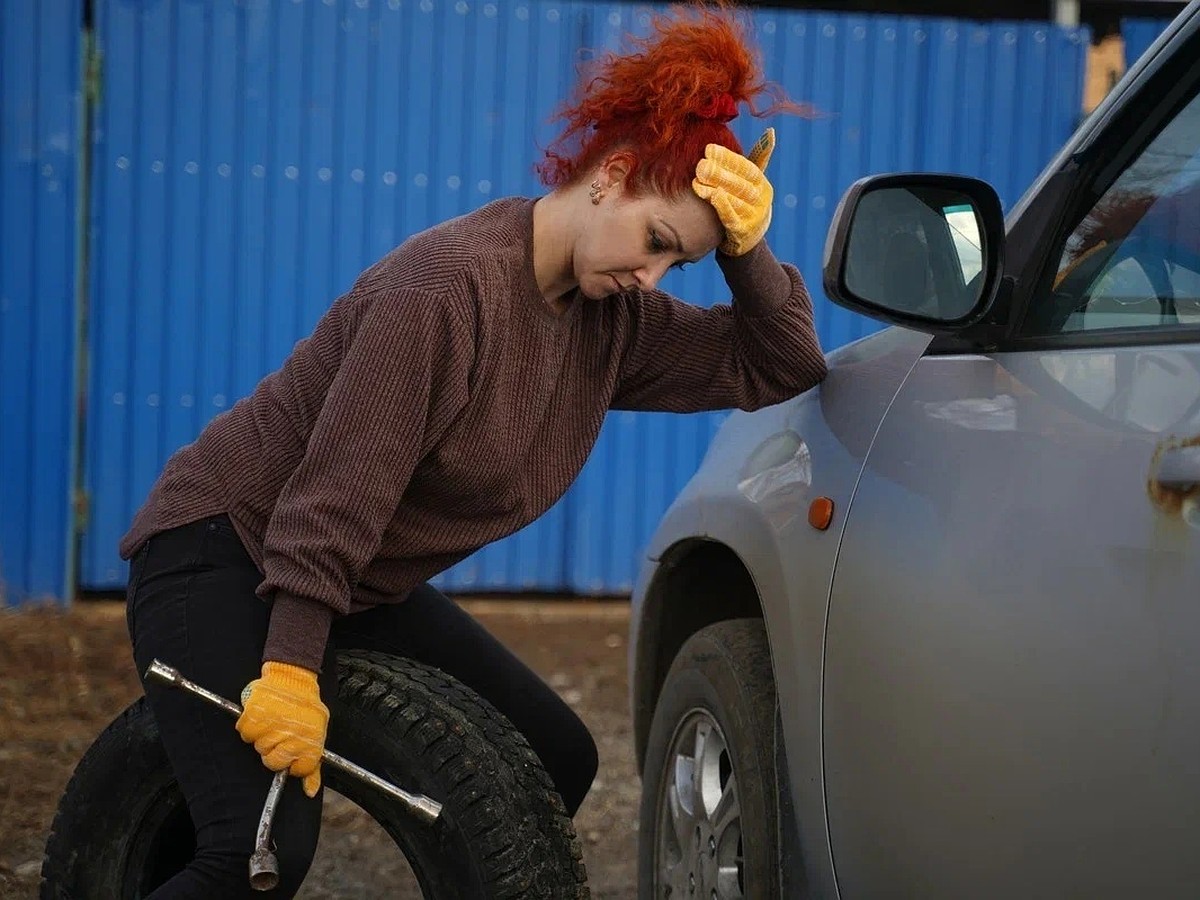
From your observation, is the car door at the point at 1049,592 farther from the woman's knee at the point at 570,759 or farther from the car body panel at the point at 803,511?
the woman's knee at the point at 570,759

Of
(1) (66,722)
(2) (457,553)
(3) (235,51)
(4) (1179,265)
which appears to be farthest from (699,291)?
(4) (1179,265)

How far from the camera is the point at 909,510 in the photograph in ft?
6.94

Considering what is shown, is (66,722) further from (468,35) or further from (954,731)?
(954,731)

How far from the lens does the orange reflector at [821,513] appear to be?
233 cm

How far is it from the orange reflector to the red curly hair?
0.54m

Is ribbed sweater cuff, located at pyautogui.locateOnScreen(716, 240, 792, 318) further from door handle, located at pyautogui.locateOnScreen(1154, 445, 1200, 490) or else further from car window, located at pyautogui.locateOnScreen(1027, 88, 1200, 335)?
door handle, located at pyautogui.locateOnScreen(1154, 445, 1200, 490)

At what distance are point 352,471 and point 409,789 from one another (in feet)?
1.89

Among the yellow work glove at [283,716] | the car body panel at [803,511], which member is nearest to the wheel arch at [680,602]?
the car body panel at [803,511]

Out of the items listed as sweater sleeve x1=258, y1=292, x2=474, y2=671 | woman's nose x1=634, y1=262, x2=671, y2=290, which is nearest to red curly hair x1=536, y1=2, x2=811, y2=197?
woman's nose x1=634, y1=262, x2=671, y2=290

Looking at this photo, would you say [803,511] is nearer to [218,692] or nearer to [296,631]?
[296,631]

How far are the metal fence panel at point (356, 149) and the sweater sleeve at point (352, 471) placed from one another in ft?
14.3

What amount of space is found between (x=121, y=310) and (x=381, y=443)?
15.1 feet

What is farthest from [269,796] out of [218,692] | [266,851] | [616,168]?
[616,168]

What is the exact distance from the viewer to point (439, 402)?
228cm
